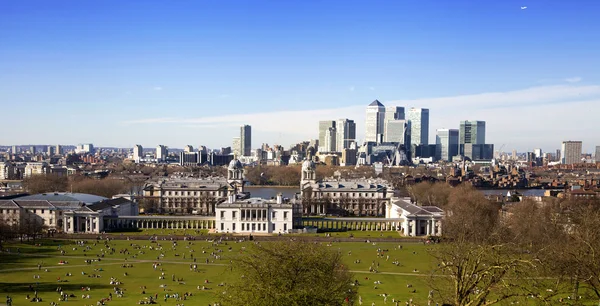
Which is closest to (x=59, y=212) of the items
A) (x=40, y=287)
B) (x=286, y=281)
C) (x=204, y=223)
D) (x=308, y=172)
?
(x=204, y=223)

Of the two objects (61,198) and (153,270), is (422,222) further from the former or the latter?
(61,198)

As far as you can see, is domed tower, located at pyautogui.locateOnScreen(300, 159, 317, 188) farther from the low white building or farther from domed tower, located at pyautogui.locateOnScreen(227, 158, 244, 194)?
the low white building

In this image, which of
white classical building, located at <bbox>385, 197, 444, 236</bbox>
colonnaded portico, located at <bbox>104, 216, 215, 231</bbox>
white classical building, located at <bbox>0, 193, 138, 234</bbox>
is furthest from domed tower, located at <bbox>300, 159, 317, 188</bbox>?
white classical building, located at <bbox>0, 193, 138, 234</bbox>

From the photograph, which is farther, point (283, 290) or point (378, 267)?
point (378, 267)

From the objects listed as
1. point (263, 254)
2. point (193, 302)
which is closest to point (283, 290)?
point (263, 254)

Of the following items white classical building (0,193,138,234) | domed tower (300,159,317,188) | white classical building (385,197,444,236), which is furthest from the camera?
domed tower (300,159,317,188)

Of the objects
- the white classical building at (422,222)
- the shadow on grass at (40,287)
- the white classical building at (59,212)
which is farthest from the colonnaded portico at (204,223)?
the shadow on grass at (40,287)

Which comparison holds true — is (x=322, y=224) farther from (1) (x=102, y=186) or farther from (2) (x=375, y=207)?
(1) (x=102, y=186)
